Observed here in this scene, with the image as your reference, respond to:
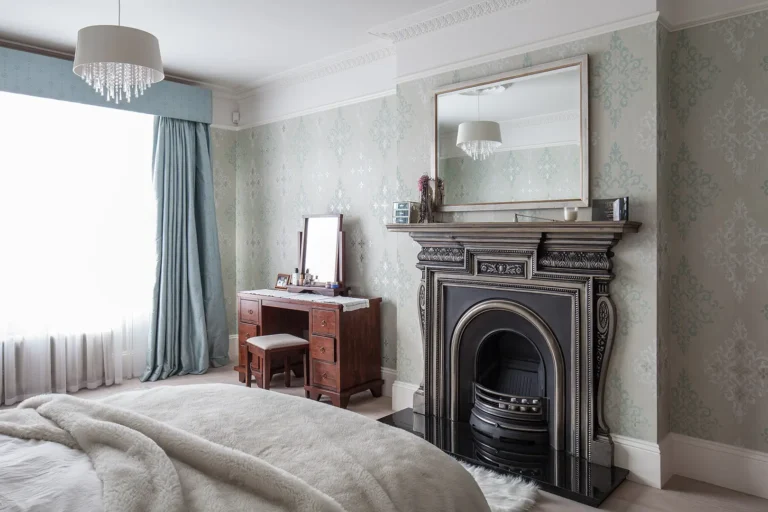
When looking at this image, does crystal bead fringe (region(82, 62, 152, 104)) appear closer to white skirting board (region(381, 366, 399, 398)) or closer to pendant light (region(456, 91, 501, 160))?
pendant light (region(456, 91, 501, 160))

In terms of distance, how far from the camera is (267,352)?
4.15 meters

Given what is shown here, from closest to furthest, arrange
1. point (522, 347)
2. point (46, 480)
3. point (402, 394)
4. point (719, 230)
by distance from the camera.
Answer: point (46, 480), point (719, 230), point (522, 347), point (402, 394)

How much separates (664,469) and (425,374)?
144cm

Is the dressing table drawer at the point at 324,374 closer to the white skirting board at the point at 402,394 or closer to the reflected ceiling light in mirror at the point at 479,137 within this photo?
the white skirting board at the point at 402,394

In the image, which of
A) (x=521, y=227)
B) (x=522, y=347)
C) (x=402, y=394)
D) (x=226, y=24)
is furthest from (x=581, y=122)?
(x=226, y=24)

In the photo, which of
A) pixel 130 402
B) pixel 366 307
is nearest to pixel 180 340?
pixel 366 307

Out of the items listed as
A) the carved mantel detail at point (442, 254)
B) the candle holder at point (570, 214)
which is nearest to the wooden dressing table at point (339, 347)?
the carved mantel detail at point (442, 254)

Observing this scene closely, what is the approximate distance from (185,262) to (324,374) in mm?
1835

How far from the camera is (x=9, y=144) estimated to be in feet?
13.4

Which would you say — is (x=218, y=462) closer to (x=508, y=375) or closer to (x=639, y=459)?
(x=639, y=459)

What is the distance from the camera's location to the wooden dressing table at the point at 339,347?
404 cm

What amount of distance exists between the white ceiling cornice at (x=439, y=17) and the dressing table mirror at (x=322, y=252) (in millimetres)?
1485

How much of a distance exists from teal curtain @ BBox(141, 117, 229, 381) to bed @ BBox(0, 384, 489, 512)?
300 centimetres

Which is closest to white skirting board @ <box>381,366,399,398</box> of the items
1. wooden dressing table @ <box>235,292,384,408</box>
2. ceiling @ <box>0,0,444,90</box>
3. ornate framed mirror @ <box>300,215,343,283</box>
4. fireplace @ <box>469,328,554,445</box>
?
wooden dressing table @ <box>235,292,384,408</box>
